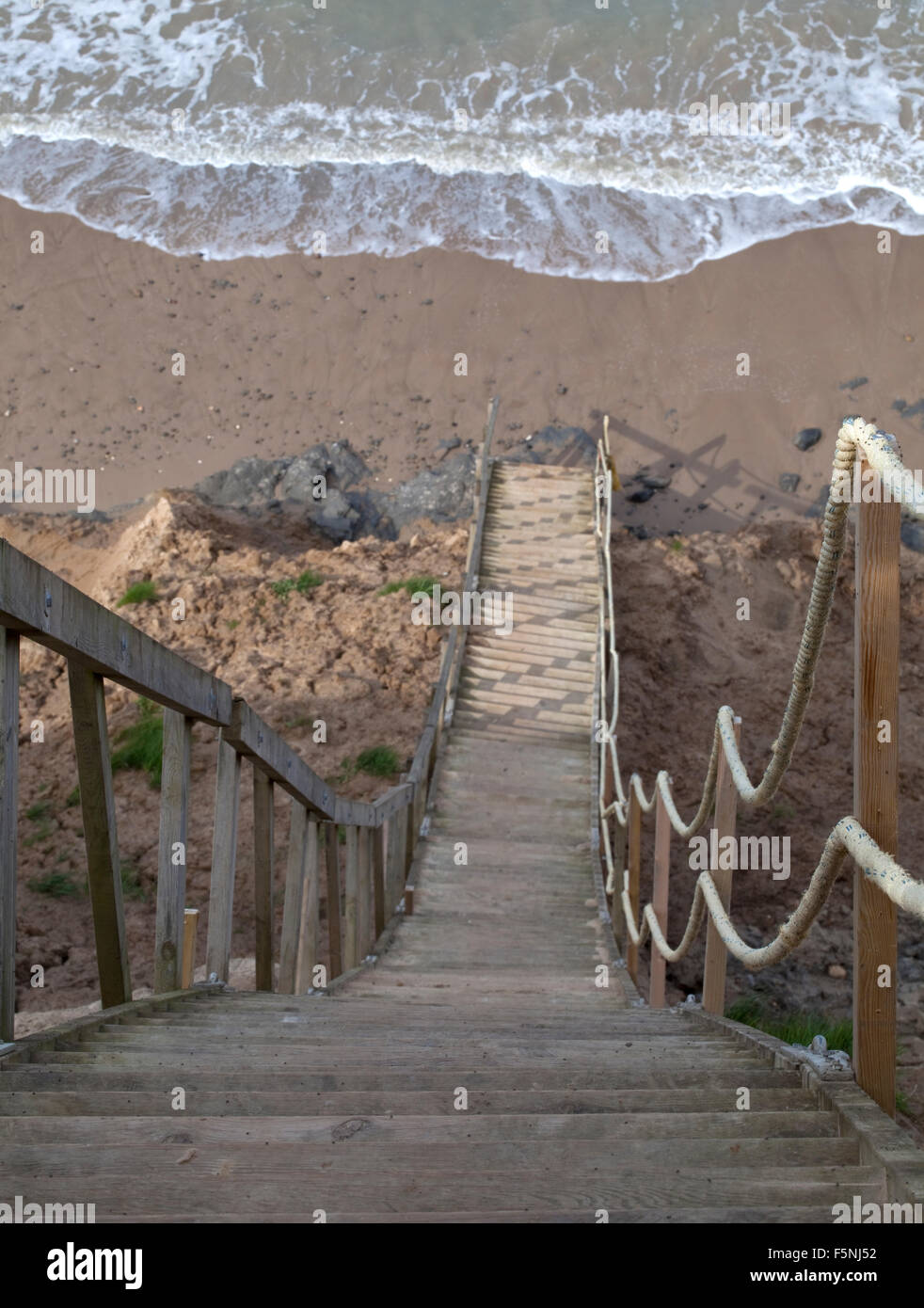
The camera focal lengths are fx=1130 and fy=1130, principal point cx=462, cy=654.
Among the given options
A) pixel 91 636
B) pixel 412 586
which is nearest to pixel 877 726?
pixel 91 636

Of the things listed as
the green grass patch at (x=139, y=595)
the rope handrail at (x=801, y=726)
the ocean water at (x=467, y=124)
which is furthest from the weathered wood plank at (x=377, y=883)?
the ocean water at (x=467, y=124)

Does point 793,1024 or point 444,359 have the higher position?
point 444,359

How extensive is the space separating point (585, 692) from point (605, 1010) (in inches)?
261

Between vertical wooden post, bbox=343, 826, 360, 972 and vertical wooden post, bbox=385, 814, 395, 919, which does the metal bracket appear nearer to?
vertical wooden post, bbox=343, 826, 360, 972

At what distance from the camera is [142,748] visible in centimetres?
1155

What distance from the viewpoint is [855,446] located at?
2178 mm

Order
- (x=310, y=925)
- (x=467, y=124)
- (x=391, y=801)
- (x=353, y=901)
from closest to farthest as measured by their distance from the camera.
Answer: (x=310, y=925) → (x=353, y=901) → (x=391, y=801) → (x=467, y=124)

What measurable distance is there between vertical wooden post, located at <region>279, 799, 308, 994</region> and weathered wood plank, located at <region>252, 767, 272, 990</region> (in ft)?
0.52

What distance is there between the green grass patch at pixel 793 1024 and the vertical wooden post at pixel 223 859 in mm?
3188

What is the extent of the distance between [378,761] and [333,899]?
505cm

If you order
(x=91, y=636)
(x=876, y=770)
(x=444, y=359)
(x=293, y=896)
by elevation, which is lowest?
(x=293, y=896)

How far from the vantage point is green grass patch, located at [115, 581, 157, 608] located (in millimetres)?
13320

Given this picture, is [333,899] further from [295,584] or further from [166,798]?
[295,584]

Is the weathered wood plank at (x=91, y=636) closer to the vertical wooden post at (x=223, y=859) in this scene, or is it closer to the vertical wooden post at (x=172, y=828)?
the vertical wooden post at (x=172, y=828)
